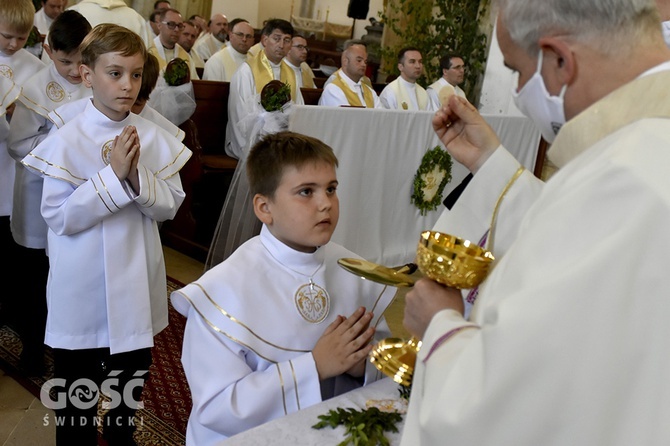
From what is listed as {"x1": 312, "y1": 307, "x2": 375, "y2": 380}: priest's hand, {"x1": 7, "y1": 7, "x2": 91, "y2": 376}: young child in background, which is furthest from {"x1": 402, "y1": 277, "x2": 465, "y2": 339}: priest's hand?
{"x1": 7, "y1": 7, "x2": 91, "y2": 376}: young child in background

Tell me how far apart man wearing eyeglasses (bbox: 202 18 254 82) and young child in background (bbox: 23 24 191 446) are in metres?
5.41

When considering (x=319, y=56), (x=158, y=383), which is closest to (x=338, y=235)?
(x=158, y=383)

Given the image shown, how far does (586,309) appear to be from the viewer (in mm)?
970

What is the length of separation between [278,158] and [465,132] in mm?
515

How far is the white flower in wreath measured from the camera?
5.51m

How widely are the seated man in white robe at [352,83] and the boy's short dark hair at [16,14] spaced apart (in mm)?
3609

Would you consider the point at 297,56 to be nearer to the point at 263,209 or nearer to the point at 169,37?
the point at 169,37

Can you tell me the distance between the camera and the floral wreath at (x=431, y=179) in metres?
5.43

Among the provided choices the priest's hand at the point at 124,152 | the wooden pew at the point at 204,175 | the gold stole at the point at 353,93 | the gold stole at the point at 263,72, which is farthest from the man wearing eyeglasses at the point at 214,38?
the priest's hand at the point at 124,152

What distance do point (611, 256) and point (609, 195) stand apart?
82 mm

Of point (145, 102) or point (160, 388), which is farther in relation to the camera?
point (160, 388)

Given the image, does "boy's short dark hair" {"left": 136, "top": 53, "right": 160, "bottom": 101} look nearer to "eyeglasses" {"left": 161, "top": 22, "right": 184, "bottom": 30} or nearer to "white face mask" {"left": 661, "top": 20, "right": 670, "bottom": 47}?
"white face mask" {"left": 661, "top": 20, "right": 670, "bottom": 47}

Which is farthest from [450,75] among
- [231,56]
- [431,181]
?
[431,181]

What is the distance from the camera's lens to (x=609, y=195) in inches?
39.0
